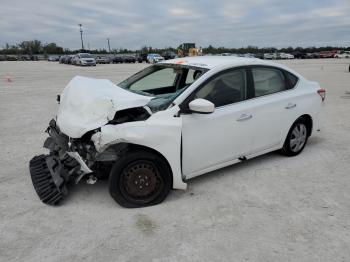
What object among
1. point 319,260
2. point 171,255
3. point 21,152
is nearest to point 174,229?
point 171,255

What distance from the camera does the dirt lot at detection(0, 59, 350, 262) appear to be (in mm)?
2934

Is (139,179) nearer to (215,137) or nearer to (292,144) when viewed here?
(215,137)

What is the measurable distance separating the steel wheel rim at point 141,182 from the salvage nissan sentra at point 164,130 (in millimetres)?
11

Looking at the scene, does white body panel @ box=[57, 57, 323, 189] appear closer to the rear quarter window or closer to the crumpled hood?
the crumpled hood

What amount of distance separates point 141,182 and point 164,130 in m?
0.63

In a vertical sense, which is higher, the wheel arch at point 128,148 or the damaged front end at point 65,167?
the wheel arch at point 128,148

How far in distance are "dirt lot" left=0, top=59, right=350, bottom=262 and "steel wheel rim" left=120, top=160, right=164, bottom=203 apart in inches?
6.2

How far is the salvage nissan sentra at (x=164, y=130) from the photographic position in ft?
11.8

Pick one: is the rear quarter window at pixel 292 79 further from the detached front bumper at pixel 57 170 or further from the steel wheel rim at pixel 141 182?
the detached front bumper at pixel 57 170

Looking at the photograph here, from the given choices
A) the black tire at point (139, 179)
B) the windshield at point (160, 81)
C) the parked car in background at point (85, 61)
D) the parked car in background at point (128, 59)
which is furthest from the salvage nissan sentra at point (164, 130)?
the parked car in background at point (128, 59)

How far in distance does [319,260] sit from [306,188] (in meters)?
1.48

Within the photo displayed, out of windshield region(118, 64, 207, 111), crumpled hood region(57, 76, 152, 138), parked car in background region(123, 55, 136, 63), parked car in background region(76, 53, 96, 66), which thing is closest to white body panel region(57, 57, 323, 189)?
crumpled hood region(57, 76, 152, 138)

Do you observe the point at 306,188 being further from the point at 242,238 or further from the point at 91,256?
the point at 91,256

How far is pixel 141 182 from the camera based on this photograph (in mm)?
3658
